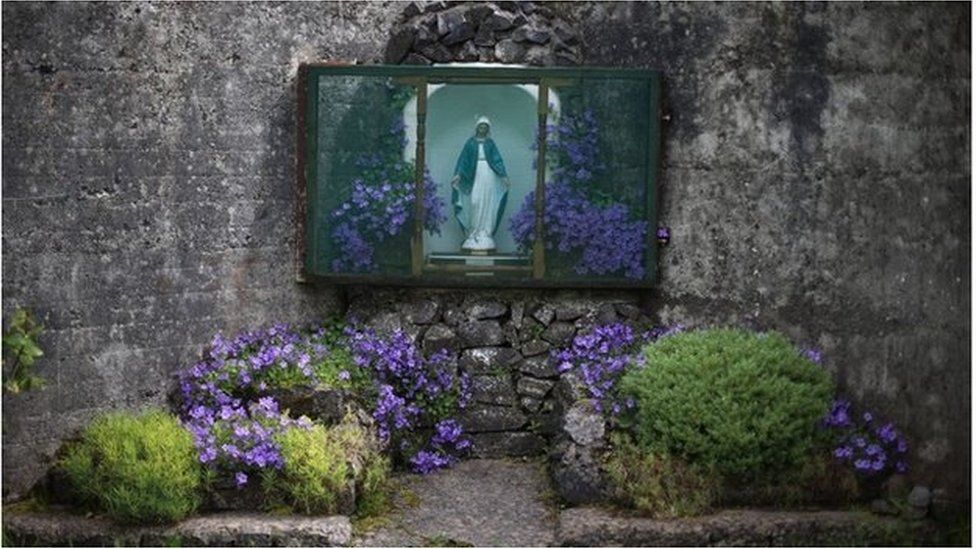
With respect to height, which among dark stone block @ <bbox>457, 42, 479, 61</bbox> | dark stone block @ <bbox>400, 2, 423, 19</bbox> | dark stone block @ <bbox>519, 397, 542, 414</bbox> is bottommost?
dark stone block @ <bbox>519, 397, 542, 414</bbox>

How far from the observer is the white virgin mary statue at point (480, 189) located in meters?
9.43

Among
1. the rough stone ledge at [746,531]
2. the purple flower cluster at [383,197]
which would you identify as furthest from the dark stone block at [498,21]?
the rough stone ledge at [746,531]

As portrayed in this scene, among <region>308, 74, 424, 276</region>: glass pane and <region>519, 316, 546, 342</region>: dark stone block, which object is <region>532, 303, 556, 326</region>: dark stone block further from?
<region>308, 74, 424, 276</region>: glass pane

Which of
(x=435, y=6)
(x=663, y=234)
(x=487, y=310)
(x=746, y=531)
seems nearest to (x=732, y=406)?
(x=746, y=531)

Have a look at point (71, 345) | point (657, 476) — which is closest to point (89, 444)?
point (71, 345)

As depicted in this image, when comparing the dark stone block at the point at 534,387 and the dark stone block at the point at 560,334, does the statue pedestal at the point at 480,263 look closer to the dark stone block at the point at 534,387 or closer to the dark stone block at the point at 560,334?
the dark stone block at the point at 560,334

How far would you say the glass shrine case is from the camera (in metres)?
9.38

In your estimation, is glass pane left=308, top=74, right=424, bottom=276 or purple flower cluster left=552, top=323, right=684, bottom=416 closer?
purple flower cluster left=552, top=323, right=684, bottom=416

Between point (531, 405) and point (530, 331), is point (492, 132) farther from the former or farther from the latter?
point (531, 405)

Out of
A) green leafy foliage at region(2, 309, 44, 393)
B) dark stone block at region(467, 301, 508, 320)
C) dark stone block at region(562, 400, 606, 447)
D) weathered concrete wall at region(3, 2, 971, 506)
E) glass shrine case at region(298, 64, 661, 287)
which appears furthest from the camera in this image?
dark stone block at region(467, 301, 508, 320)

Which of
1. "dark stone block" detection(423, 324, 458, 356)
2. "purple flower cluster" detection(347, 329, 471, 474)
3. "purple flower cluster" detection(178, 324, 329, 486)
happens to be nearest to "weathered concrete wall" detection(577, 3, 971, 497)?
"dark stone block" detection(423, 324, 458, 356)

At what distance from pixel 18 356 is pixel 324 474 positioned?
5.12 feet

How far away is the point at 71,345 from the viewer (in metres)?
8.61

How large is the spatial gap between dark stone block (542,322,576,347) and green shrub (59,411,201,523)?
2.27m
